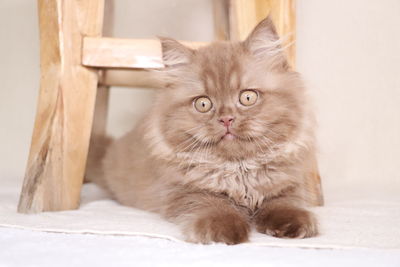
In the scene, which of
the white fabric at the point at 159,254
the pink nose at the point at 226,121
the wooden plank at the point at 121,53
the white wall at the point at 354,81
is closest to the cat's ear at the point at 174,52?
the wooden plank at the point at 121,53

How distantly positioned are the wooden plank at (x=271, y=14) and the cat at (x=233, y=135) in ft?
0.93

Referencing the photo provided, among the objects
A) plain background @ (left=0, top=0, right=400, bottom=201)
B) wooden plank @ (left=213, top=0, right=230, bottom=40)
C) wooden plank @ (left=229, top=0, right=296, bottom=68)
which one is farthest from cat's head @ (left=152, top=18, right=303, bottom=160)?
plain background @ (left=0, top=0, right=400, bottom=201)

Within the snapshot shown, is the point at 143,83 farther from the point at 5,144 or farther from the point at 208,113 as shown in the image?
the point at 5,144

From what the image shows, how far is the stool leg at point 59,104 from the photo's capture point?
Result: 191cm

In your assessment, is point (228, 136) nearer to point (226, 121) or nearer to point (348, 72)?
point (226, 121)

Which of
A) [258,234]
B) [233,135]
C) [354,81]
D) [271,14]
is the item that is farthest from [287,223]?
[354,81]

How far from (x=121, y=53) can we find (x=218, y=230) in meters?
0.92

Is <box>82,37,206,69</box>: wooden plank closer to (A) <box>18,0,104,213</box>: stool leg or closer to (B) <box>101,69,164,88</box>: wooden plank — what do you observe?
(A) <box>18,0,104,213</box>: stool leg

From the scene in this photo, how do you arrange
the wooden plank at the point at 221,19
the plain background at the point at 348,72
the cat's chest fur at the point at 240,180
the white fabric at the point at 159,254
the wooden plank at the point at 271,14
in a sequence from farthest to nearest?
the plain background at the point at 348,72 < the wooden plank at the point at 221,19 < the wooden plank at the point at 271,14 < the cat's chest fur at the point at 240,180 < the white fabric at the point at 159,254

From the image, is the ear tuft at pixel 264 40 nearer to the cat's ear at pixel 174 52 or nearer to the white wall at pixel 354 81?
the cat's ear at pixel 174 52

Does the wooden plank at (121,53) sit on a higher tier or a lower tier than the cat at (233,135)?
higher

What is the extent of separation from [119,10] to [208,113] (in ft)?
3.56

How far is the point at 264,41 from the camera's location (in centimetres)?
178

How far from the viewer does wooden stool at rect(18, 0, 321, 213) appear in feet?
6.28
